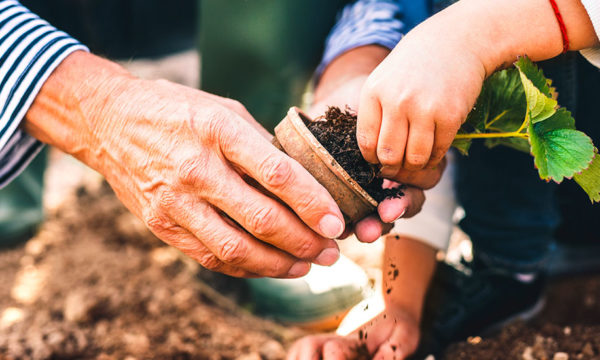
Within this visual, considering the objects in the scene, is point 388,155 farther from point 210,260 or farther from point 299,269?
point 210,260

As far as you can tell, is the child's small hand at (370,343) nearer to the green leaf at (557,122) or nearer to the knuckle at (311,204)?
the knuckle at (311,204)

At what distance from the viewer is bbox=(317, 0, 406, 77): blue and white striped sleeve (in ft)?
5.68

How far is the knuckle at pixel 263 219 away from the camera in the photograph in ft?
3.76

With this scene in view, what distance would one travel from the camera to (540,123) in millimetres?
1154

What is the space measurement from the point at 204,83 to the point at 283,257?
1.28 metres

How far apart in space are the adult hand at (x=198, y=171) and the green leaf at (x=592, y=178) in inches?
24.2

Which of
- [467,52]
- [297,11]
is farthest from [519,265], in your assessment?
[297,11]

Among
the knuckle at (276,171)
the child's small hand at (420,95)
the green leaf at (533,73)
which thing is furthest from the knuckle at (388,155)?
the green leaf at (533,73)

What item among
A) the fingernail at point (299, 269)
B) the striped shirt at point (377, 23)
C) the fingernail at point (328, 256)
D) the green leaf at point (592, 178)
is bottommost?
the fingernail at point (299, 269)

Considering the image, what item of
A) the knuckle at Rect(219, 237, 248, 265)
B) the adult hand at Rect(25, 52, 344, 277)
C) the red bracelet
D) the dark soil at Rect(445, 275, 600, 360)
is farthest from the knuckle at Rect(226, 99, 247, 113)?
the dark soil at Rect(445, 275, 600, 360)

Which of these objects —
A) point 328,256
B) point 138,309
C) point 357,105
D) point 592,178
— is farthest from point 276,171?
point 138,309

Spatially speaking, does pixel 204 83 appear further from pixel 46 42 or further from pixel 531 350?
pixel 531 350

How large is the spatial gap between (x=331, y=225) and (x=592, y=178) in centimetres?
65

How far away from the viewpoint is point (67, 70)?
1.41 m
